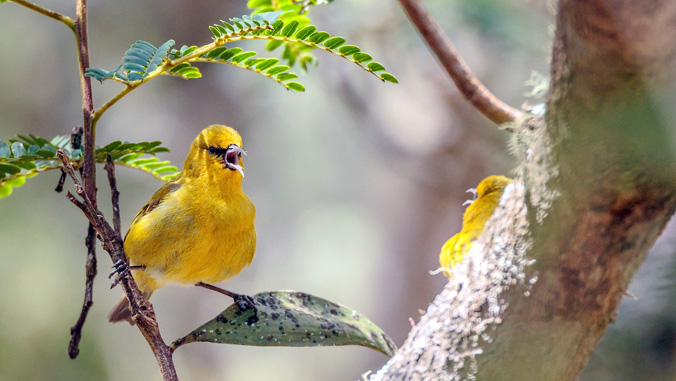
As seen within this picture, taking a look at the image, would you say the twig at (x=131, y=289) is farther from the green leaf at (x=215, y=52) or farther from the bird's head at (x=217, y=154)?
the bird's head at (x=217, y=154)

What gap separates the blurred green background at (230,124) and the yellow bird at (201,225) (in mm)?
3802

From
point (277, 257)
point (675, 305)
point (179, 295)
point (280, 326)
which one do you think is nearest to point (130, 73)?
point (280, 326)

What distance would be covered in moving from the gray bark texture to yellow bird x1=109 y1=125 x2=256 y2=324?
726mm

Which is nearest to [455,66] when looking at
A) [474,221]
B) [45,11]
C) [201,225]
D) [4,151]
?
[474,221]

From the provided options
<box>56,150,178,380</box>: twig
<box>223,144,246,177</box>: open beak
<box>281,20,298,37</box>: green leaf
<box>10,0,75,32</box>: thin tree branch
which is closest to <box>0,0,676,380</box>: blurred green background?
<box>223,144,246,177</box>: open beak

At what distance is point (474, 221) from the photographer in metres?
2.26

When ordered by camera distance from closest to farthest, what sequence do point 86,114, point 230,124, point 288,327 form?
point 86,114, point 288,327, point 230,124

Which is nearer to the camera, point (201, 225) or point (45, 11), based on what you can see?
point (45, 11)

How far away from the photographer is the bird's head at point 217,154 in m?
2.08

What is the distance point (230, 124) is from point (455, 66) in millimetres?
5619

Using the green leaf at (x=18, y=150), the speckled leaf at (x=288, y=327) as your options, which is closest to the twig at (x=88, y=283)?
the green leaf at (x=18, y=150)

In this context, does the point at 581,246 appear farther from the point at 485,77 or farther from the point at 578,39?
the point at 485,77

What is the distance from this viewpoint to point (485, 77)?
6.98 m

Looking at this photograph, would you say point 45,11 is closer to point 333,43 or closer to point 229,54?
point 229,54
